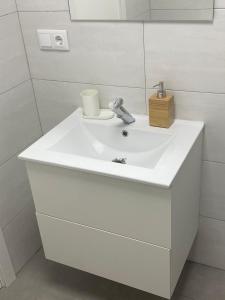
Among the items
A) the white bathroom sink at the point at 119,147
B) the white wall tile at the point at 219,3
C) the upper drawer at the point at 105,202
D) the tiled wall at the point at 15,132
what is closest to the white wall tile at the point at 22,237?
the tiled wall at the point at 15,132

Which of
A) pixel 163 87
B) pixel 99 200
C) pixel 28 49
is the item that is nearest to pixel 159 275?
pixel 99 200

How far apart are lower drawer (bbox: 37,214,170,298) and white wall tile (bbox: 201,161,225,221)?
17.9 inches

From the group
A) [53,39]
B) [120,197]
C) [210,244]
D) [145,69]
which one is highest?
[53,39]

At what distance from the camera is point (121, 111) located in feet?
5.08

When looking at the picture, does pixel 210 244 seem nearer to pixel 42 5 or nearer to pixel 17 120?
pixel 17 120

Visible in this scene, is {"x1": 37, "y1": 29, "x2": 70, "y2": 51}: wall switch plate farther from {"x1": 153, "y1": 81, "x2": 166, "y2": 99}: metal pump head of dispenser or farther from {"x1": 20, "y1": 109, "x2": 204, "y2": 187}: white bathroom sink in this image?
{"x1": 153, "y1": 81, "x2": 166, "y2": 99}: metal pump head of dispenser

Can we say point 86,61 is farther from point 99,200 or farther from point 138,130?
point 99,200

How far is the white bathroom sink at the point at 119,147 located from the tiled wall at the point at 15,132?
0.29 meters

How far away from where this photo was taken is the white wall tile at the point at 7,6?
1.60 meters

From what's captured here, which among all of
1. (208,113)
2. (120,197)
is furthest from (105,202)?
(208,113)

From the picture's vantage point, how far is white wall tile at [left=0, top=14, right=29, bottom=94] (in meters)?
1.64

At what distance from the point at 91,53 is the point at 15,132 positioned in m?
0.54

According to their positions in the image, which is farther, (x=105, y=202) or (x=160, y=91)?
(x=160, y=91)

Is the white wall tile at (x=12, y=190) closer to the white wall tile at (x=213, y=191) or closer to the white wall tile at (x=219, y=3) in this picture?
the white wall tile at (x=213, y=191)
